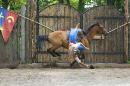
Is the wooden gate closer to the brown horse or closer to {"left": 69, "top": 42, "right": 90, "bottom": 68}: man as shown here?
the brown horse

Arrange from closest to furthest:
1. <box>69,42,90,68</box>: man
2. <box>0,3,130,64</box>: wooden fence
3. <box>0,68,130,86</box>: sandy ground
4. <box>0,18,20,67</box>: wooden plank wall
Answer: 1. <box>0,68,130,86</box>: sandy ground
2. <box>69,42,90,68</box>: man
3. <box>0,18,20,67</box>: wooden plank wall
4. <box>0,3,130,64</box>: wooden fence

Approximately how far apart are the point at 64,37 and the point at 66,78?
4.52m

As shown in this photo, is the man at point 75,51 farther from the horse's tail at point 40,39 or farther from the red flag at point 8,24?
the red flag at point 8,24

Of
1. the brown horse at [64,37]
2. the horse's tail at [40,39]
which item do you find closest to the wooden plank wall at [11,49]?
the horse's tail at [40,39]

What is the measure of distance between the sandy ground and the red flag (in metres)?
1.93

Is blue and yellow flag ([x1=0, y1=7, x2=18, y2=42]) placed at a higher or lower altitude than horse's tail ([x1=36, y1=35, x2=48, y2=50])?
higher

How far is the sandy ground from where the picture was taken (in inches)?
517

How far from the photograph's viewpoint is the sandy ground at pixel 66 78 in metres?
13.1

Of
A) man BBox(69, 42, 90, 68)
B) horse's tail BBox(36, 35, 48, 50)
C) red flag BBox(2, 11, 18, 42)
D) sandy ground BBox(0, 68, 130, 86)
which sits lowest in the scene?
sandy ground BBox(0, 68, 130, 86)

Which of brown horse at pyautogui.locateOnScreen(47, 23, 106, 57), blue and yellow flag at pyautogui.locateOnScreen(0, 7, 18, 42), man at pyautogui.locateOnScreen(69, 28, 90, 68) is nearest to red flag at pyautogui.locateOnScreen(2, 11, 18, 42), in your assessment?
blue and yellow flag at pyautogui.locateOnScreen(0, 7, 18, 42)

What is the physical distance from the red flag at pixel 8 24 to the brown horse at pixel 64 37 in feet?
4.78

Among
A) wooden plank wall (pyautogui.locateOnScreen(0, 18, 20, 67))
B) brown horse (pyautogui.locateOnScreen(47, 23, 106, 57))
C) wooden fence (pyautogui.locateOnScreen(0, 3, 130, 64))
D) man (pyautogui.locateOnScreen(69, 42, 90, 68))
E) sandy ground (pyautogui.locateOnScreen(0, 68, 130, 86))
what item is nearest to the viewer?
sandy ground (pyautogui.locateOnScreen(0, 68, 130, 86))

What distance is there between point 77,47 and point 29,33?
2242 mm

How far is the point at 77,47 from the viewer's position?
18281 mm
